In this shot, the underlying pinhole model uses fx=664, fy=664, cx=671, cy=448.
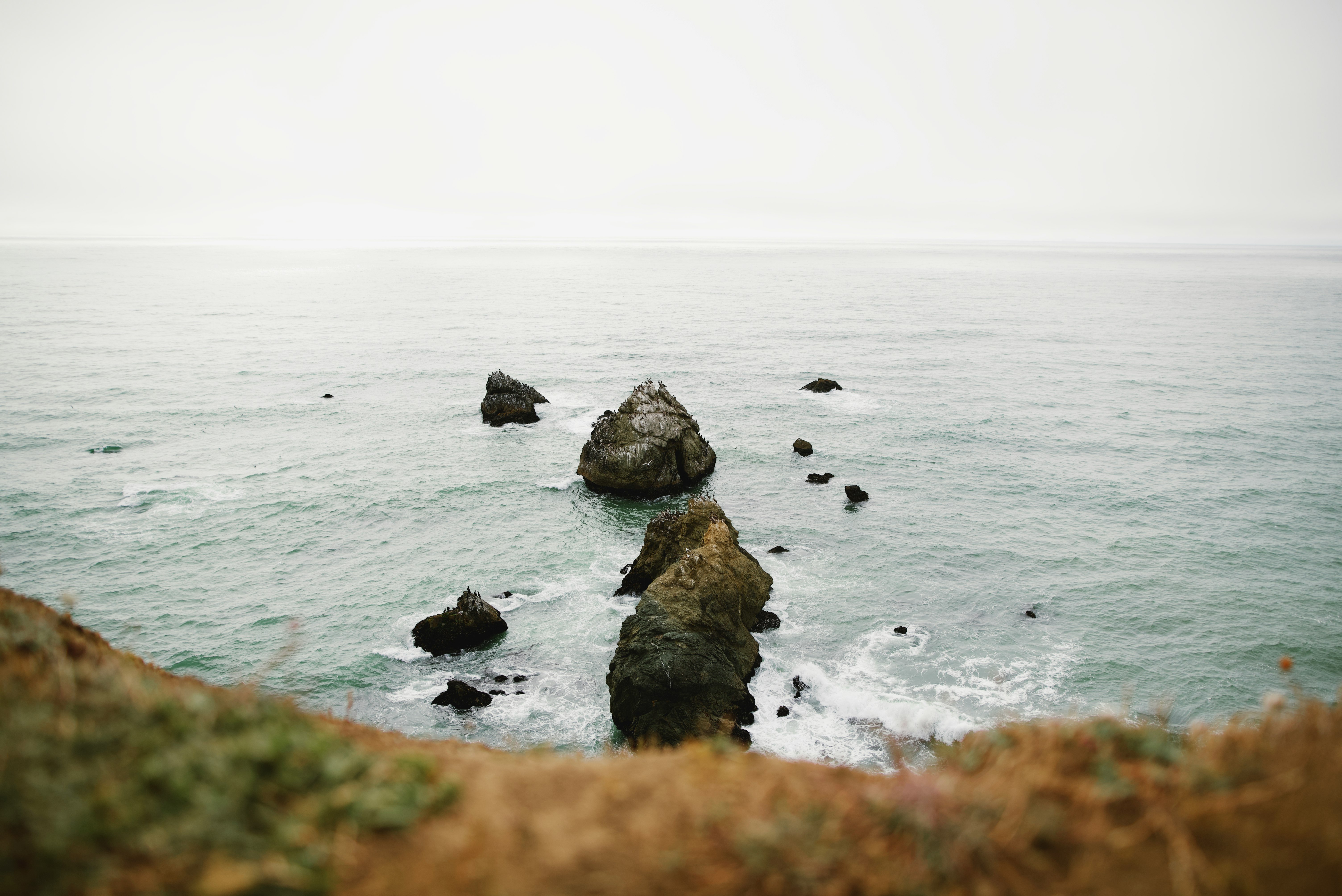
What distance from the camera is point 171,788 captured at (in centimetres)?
486

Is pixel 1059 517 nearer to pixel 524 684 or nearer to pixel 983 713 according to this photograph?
pixel 983 713

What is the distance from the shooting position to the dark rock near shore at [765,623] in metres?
29.6

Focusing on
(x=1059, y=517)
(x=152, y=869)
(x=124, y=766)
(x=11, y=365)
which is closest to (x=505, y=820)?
(x=152, y=869)

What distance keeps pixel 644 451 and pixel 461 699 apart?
70.4ft

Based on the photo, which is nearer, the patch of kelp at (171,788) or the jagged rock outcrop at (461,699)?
the patch of kelp at (171,788)

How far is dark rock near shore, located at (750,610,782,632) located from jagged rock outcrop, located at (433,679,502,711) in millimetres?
11516

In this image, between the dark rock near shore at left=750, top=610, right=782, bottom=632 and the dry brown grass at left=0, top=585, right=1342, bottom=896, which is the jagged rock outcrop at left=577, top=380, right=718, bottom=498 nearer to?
the dark rock near shore at left=750, top=610, right=782, bottom=632

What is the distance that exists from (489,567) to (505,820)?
31541mm

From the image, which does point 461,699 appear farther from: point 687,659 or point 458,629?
point 687,659

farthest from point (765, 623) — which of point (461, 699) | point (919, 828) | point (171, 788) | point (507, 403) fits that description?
point (507, 403)

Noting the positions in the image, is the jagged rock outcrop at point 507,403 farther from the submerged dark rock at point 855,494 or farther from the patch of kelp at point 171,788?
the patch of kelp at point 171,788

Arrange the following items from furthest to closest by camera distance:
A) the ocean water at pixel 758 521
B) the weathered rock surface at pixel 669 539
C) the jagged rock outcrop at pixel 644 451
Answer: the jagged rock outcrop at pixel 644 451 → the weathered rock surface at pixel 669 539 → the ocean water at pixel 758 521

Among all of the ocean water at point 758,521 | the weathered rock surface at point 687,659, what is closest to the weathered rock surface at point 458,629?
the ocean water at point 758,521

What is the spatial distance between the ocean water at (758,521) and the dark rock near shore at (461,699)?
1.04ft
